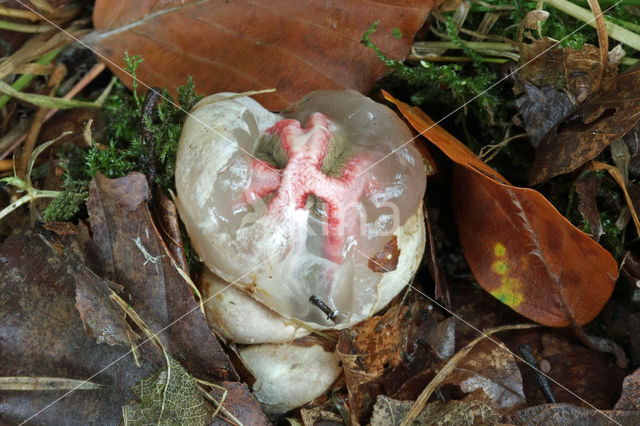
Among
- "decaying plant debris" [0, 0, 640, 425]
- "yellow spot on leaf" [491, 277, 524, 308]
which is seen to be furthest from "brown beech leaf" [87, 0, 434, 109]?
"yellow spot on leaf" [491, 277, 524, 308]

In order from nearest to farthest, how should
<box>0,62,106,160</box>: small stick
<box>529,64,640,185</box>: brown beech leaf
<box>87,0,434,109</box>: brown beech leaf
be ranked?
1. <box>529,64,640,185</box>: brown beech leaf
2. <box>87,0,434,109</box>: brown beech leaf
3. <box>0,62,106,160</box>: small stick

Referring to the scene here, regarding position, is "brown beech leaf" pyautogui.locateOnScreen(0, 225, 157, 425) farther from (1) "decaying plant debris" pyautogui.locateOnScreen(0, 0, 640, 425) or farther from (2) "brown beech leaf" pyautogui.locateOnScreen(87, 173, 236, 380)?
(2) "brown beech leaf" pyautogui.locateOnScreen(87, 173, 236, 380)

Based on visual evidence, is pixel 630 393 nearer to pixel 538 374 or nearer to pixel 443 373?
pixel 538 374

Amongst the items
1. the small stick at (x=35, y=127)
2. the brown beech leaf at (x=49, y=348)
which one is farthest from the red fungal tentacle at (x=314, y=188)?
the small stick at (x=35, y=127)

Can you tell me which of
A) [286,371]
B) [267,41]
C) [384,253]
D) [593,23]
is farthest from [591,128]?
[286,371]

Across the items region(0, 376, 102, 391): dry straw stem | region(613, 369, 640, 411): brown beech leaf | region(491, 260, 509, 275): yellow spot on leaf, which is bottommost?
region(0, 376, 102, 391): dry straw stem

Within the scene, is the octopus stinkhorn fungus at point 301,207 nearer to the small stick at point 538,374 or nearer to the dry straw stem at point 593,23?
the small stick at point 538,374
